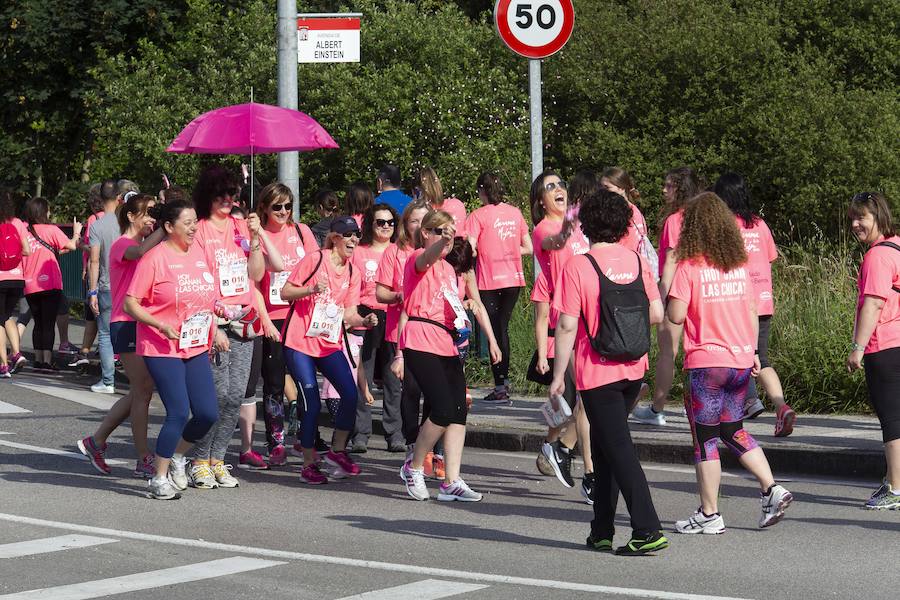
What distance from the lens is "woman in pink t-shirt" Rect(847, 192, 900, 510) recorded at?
355 inches

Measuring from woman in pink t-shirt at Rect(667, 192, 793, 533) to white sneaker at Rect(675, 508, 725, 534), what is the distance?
16 cm

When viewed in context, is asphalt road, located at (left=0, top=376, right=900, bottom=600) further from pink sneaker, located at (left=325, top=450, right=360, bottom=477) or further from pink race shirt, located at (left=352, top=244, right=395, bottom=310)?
pink race shirt, located at (left=352, top=244, right=395, bottom=310)

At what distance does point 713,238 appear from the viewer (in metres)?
8.12

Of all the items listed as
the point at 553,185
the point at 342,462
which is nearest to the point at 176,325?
the point at 342,462

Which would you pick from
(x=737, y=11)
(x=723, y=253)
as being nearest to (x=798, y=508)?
(x=723, y=253)

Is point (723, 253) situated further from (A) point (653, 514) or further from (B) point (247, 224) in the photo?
(B) point (247, 224)

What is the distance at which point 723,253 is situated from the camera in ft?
26.6

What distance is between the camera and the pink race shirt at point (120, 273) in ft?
33.4

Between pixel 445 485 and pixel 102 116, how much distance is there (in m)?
20.4

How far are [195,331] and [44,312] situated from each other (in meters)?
8.71

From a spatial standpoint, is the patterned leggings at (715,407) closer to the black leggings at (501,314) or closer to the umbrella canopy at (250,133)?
the umbrella canopy at (250,133)

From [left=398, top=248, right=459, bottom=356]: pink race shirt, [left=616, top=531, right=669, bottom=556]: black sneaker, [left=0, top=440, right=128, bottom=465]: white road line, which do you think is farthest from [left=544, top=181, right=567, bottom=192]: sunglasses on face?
[left=0, top=440, right=128, bottom=465]: white road line

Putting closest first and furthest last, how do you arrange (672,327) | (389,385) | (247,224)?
(672,327) → (247,224) → (389,385)

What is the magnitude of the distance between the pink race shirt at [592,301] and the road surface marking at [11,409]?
7.48 metres
